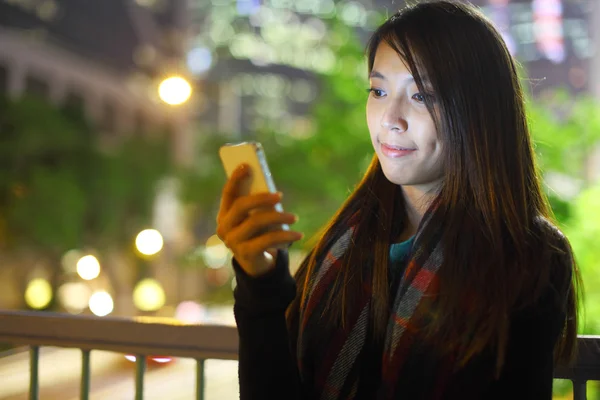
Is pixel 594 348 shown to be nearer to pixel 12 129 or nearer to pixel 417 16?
pixel 417 16

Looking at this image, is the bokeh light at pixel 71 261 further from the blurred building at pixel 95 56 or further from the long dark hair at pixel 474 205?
the long dark hair at pixel 474 205

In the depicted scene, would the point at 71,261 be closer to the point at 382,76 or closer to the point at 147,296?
the point at 147,296

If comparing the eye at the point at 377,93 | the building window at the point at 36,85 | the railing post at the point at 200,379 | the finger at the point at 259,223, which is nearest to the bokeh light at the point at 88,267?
the building window at the point at 36,85

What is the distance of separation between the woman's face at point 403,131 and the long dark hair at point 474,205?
1.0 inches

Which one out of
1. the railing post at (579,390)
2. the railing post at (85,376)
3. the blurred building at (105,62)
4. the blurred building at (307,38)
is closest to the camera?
the railing post at (579,390)

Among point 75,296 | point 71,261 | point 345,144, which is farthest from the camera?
point 75,296

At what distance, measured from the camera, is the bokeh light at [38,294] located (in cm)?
2453

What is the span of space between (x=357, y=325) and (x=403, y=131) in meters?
0.43

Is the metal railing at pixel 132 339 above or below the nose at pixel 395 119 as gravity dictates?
below

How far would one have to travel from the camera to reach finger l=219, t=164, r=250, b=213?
141 centimetres

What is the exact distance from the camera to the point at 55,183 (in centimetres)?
2036

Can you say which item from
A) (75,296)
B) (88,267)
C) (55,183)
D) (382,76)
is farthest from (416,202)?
(75,296)

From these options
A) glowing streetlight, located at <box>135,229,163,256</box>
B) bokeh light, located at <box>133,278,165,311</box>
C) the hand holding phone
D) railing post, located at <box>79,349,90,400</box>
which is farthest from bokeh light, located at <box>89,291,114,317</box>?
the hand holding phone

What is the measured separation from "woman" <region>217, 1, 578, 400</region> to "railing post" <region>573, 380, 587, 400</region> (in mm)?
228
